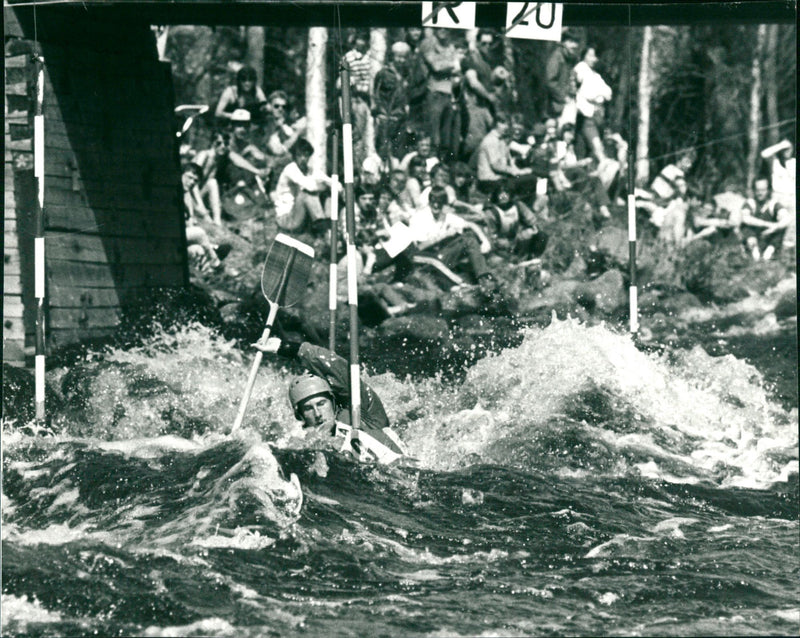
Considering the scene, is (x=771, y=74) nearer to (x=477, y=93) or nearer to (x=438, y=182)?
(x=477, y=93)

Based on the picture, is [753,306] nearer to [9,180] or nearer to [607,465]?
[607,465]

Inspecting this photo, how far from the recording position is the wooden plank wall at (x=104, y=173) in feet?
33.8

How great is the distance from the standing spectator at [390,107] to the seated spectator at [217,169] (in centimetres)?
133

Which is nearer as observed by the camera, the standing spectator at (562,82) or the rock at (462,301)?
the rock at (462,301)

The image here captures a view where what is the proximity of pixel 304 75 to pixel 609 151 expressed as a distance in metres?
5.56

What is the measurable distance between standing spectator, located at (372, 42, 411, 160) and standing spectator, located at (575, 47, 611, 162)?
212cm

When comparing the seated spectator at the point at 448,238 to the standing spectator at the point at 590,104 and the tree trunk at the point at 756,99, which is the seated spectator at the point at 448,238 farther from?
the tree trunk at the point at 756,99

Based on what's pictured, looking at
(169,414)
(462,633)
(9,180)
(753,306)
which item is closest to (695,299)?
(753,306)

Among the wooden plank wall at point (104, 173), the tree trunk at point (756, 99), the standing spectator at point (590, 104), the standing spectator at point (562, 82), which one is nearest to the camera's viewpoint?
the wooden plank wall at point (104, 173)

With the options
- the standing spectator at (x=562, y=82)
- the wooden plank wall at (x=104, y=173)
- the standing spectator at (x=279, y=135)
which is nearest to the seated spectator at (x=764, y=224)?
the standing spectator at (x=562, y=82)

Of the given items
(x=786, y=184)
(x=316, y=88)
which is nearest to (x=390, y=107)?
(x=316, y=88)

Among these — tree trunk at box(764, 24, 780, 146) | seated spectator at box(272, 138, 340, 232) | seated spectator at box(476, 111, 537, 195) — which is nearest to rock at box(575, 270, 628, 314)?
seated spectator at box(476, 111, 537, 195)

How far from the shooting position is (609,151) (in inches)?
577

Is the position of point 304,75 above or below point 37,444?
above
